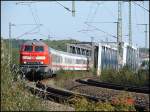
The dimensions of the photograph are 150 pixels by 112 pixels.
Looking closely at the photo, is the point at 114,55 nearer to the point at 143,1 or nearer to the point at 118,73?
the point at 118,73

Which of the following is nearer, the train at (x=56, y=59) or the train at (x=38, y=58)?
the train at (x=38, y=58)

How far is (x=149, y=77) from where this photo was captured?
34000 mm

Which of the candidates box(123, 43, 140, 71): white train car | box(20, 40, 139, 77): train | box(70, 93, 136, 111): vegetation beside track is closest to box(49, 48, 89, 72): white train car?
box(20, 40, 139, 77): train

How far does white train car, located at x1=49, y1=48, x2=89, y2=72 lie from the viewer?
112 feet

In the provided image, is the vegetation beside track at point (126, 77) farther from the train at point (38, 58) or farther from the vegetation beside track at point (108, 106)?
the vegetation beside track at point (108, 106)

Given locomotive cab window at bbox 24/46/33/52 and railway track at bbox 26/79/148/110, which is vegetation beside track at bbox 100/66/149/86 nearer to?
locomotive cab window at bbox 24/46/33/52

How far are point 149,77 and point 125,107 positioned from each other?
2569cm

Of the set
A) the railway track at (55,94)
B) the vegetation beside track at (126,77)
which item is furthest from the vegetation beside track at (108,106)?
the vegetation beside track at (126,77)

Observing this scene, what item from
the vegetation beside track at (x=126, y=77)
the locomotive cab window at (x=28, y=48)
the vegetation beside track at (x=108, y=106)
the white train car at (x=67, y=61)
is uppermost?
the locomotive cab window at (x=28, y=48)

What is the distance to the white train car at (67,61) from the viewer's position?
34.3m


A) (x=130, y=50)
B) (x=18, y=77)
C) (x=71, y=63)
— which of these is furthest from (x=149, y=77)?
(x=18, y=77)

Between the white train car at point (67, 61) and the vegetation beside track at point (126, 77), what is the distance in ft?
9.39

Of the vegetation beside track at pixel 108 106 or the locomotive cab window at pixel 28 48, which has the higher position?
Result: the locomotive cab window at pixel 28 48

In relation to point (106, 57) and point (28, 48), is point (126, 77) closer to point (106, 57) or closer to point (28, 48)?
point (28, 48)
